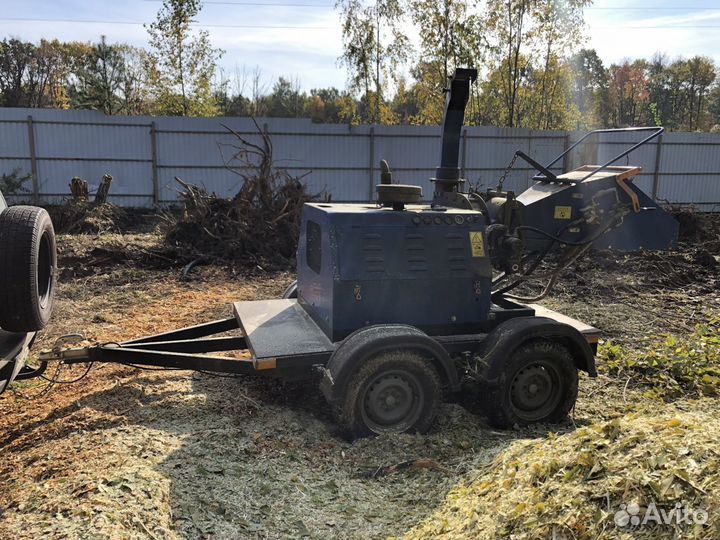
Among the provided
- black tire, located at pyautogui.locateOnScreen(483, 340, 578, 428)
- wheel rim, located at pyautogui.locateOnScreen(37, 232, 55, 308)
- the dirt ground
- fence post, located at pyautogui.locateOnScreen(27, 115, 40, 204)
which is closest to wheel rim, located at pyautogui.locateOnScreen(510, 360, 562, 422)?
black tire, located at pyautogui.locateOnScreen(483, 340, 578, 428)

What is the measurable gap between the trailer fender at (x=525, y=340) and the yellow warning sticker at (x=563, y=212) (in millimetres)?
914

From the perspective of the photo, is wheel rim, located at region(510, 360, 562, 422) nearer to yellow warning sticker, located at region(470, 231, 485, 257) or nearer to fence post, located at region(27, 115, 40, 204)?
yellow warning sticker, located at region(470, 231, 485, 257)

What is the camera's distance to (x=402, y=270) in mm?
4633

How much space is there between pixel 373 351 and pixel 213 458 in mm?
1288

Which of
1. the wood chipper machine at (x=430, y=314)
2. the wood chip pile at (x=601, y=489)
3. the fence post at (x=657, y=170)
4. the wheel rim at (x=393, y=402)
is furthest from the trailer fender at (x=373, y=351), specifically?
the fence post at (x=657, y=170)

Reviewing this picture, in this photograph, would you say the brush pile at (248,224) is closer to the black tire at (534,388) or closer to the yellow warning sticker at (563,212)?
the yellow warning sticker at (563,212)

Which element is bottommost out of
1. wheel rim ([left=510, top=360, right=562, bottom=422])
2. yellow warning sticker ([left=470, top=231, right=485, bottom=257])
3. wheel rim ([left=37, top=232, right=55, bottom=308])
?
wheel rim ([left=510, top=360, right=562, bottom=422])

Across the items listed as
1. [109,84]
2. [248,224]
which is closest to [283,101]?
[109,84]

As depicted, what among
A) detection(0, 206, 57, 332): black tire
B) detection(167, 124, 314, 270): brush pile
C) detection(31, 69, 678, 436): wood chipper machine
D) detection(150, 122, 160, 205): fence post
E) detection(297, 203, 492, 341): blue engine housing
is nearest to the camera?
detection(0, 206, 57, 332): black tire

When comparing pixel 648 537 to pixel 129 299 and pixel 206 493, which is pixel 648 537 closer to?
pixel 206 493

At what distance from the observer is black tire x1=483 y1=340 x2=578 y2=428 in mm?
4637

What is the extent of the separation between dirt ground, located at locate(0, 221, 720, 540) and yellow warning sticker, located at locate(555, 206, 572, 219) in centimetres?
170

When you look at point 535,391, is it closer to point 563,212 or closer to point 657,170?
point 563,212

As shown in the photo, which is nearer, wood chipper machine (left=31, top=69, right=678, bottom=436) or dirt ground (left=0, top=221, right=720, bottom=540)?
dirt ground (left=0, top=221, right=720, bottom=540)
